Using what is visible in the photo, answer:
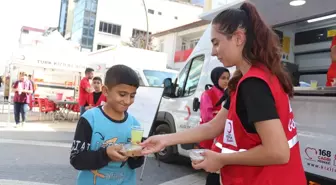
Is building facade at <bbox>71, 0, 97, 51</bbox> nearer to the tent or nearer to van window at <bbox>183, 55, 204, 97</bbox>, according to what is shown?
the tent

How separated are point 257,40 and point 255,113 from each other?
1.20 ft

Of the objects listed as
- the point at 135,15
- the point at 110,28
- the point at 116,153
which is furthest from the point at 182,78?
the point at 135,15

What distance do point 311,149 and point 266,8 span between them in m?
2.19

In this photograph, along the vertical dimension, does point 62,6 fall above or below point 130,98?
above

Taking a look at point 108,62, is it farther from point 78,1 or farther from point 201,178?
point 78,1

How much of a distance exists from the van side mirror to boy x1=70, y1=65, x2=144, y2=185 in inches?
139

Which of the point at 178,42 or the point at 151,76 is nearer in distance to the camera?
the point at 151,76

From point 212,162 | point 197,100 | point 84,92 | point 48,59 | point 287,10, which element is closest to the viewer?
point 212,162

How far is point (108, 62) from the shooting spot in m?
12.8

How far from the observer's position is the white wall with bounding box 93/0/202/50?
3862 cm

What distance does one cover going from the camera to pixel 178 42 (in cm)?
3108

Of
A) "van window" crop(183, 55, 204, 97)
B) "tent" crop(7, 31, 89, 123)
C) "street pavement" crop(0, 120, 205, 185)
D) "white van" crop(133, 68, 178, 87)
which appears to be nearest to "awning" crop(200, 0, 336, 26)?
"van window" crop(183, 55, 204, 97)

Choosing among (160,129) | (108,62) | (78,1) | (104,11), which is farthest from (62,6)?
(160,129)

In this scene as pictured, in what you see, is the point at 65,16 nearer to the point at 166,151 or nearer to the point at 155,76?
the point at 155,76
